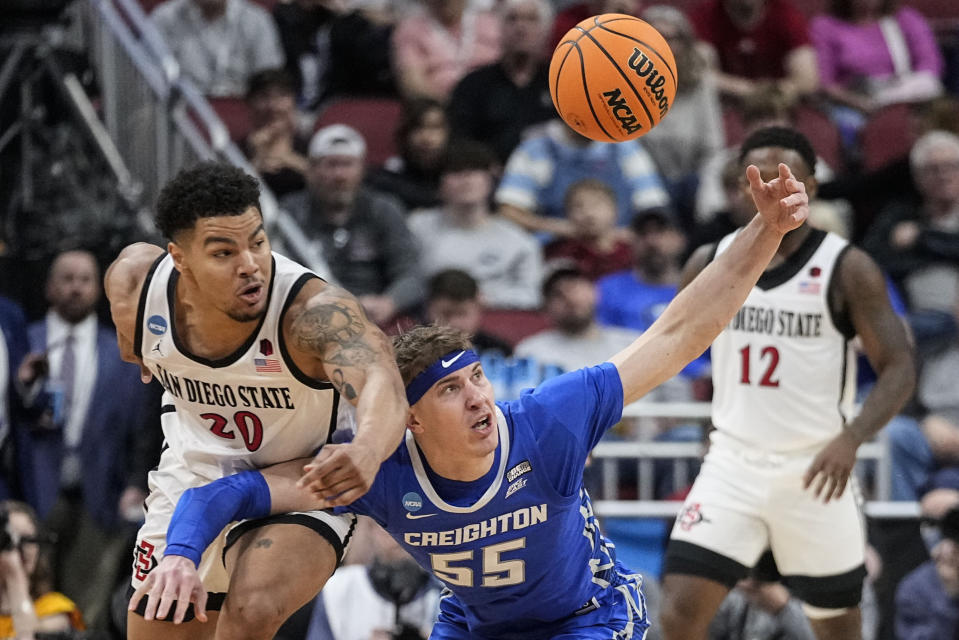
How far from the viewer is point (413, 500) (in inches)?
198

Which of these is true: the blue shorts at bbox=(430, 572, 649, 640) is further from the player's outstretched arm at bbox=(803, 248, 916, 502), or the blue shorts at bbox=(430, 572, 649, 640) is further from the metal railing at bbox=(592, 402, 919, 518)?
the metal railing at bbox=(592, 402, 919, 518)

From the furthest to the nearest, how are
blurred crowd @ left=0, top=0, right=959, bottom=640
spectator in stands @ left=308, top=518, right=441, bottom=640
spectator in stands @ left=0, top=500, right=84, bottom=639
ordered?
blurred crowd @ left=0, top=0, right=959, bottom=640
spectator in stands @ left=308, top=518, right=441, bottom=640
spectator in stands @ left=0, top=500, right=84, bottom=639

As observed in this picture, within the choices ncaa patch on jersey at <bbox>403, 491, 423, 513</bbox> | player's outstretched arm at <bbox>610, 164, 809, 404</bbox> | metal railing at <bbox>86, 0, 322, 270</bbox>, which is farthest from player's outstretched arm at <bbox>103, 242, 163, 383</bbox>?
metal railing at <bbox>86, 0, 322, 270</bbox>

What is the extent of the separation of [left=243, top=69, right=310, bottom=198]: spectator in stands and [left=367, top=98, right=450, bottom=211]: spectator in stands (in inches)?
23.2

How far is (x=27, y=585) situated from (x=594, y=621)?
3.95 m

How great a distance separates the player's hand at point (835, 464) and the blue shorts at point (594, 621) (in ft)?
4.30

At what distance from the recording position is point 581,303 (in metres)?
9.46

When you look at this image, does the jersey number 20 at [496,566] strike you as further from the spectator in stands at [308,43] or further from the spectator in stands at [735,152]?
the spectator in stands at [308,43]

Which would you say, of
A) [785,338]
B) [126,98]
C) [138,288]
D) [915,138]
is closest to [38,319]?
[126,98]

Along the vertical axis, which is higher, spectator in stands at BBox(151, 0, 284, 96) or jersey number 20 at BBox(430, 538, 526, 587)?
spectator in stands at BBox(151, 0, 284, 96)

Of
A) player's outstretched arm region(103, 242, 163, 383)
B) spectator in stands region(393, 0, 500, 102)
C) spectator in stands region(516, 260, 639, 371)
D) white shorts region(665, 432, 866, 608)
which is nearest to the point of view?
player's outstretched arm region(103, 242, 163, 383)

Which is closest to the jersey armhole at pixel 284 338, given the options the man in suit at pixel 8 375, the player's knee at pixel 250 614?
the player's knee at pixel 250 614

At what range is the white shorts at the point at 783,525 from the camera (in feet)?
21.5

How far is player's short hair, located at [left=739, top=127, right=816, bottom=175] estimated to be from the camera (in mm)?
6574
